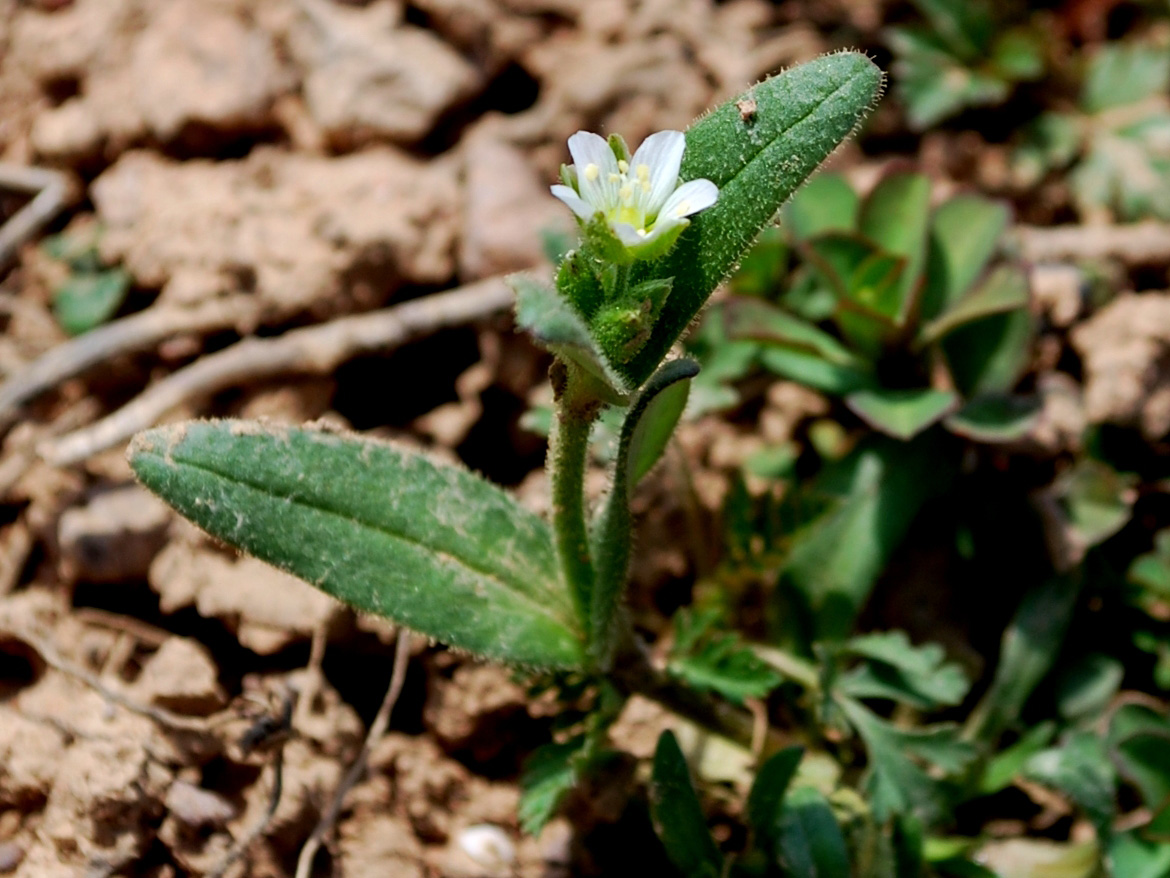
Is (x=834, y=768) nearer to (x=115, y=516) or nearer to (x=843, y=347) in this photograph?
(x=843, y=347)

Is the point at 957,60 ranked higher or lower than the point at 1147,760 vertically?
higher

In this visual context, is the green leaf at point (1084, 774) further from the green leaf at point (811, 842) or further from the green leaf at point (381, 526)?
the green leaf at point (381, 526)

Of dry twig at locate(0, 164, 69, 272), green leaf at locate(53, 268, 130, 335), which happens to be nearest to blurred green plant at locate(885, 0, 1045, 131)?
green leaf at locate(53, 268, 130, 335)

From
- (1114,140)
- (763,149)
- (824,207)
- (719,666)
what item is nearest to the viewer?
(763,149)

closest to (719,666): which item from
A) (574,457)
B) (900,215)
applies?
(574,457)

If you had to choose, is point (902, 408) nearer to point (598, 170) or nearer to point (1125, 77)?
point (598, 170)

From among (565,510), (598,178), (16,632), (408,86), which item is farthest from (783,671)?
(408,86)
